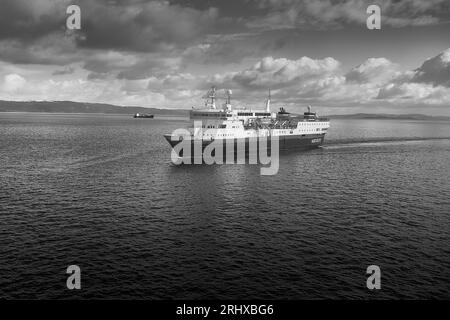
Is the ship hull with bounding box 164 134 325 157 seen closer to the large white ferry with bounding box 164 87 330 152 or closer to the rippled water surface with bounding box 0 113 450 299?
the large white ferry with bounding box 164 87 330 152

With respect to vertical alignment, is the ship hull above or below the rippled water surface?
above

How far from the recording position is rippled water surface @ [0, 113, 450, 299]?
26016 millimetres

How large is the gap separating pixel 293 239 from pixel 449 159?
252ft

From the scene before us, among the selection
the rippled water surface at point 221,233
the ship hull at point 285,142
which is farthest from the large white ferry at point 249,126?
the rippled water surface at point 221,233

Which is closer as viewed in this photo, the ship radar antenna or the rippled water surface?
the rippled water surface

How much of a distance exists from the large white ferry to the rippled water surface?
20341 millimetres

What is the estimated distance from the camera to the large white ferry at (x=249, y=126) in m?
85.4

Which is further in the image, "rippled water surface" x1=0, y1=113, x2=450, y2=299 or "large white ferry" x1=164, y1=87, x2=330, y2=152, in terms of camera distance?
"large white ferry" x1=164, y1=87, x2=330, y2=152

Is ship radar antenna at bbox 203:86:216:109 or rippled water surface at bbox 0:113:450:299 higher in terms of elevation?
ship radar antenna at bbox 203:86:216:109

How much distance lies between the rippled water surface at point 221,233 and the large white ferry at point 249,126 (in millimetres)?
20341

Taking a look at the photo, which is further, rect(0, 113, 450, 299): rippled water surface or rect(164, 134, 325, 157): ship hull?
rect(164, 134, 325, 157): ship hull

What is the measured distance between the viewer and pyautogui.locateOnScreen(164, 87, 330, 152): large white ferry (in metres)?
85.4

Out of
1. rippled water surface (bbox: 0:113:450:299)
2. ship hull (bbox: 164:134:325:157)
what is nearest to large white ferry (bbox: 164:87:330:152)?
ship hull (bbox: 164:134:325:157)

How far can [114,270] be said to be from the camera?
91.7 feet
